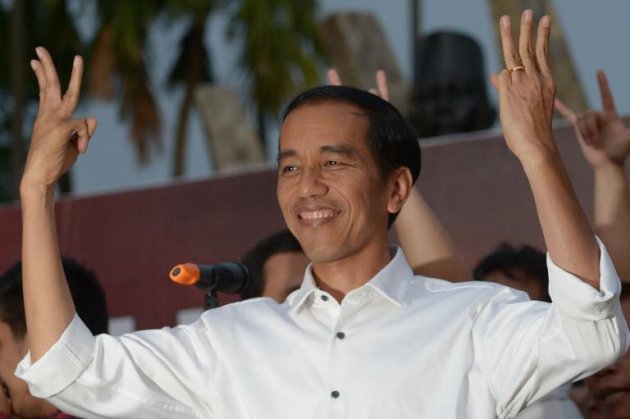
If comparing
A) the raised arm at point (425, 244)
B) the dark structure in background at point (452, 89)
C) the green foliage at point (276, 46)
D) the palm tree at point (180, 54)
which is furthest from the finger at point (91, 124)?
the green foliage at point (276, 46)

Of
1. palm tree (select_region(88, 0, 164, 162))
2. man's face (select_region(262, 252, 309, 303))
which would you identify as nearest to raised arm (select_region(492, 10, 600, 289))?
man's face (select_region(262, 252, 309, 303))

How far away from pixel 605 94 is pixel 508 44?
4.75 feet

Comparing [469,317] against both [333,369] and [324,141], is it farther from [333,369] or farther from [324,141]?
[324,141]

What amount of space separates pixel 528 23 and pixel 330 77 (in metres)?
1.57

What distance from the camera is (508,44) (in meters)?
2.89

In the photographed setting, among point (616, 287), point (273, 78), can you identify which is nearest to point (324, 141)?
point (616, 287)

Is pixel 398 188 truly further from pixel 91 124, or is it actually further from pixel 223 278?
pixel 91 124

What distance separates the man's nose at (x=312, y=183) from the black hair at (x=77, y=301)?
131 centimetres

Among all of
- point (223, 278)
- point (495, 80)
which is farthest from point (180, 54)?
point (495, 80)

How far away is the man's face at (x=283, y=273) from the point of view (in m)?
4.50

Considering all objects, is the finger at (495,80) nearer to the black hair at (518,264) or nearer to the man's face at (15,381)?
the black hair at (518,264)

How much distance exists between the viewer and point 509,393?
3.02m

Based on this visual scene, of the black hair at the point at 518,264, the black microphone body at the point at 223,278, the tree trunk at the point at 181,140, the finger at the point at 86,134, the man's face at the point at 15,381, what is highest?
the finger at the point at 86,134

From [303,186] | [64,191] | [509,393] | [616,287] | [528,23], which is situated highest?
[528,23]
